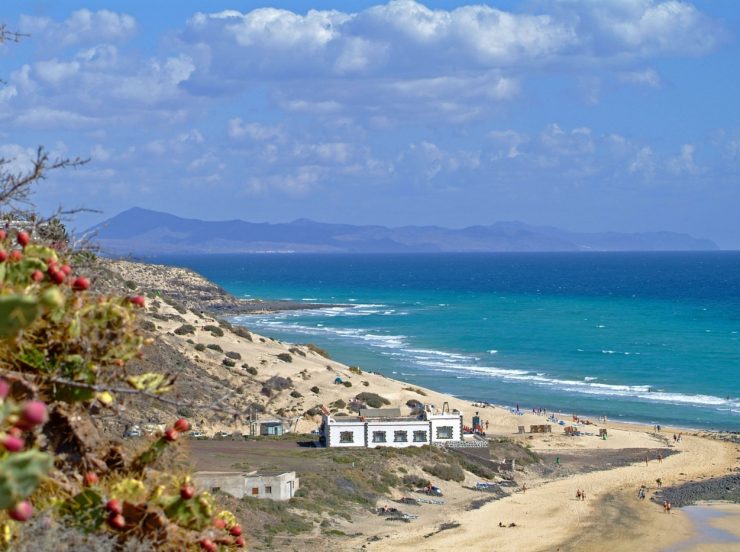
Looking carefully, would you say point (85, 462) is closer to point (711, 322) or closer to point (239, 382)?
point (239, 382)

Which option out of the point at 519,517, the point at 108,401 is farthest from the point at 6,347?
the point at 519,517

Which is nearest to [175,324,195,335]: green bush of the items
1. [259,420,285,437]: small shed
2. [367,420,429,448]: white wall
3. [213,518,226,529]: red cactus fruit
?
[259,420,285,437]: small shed

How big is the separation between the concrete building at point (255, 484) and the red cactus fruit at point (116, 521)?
24479mm

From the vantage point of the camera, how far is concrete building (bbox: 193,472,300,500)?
102ft

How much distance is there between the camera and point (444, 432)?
45.8 metres

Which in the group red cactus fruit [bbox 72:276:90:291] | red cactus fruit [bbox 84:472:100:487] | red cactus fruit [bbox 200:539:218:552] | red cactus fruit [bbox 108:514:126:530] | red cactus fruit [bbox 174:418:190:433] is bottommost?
red cactus fruit [bbox 200:539:218:552]

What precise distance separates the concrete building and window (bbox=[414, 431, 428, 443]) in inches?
469

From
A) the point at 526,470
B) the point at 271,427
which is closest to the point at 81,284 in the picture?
the point at 271,427

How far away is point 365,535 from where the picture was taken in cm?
3092

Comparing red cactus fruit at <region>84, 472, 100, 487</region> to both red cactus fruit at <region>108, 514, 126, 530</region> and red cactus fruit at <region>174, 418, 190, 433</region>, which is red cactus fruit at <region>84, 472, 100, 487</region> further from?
red cactus fruit at <region>174, 418, 190, 433</region>

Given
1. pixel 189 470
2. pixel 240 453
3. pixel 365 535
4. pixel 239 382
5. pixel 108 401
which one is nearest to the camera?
pixel 108 401

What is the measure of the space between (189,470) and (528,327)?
101 metres

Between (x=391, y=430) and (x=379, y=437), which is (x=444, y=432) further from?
(x=379, y=437)

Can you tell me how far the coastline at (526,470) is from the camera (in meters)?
31.8
